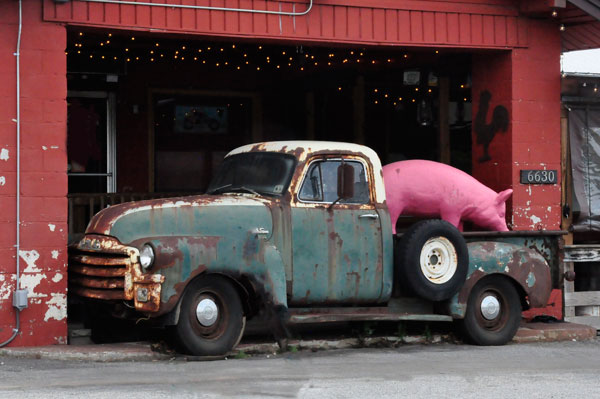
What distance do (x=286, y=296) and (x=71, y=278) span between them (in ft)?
7.81

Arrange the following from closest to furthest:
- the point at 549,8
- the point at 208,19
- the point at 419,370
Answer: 1. the point at 419,370
2. the point at 208,19
3. the point at 549,8

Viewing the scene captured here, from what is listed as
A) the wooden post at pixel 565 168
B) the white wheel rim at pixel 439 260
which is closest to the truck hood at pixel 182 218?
the white wheel rim at pixel 439 260

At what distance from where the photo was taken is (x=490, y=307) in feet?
40.4

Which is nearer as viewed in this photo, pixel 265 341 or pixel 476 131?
pixel 265 341

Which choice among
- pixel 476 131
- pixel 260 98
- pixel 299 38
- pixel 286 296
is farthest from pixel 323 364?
pixel 260 98

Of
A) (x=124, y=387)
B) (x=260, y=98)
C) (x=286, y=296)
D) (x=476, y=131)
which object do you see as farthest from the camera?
(x=260, y=98)

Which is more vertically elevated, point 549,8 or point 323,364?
point 549,8

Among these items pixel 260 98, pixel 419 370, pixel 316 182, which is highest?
pixel 260 98

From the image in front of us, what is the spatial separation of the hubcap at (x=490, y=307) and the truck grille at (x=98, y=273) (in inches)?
166

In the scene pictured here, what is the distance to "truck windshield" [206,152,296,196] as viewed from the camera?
11.4m

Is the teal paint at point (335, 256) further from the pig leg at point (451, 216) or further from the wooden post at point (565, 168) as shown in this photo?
the wooden post at point (565, 168)

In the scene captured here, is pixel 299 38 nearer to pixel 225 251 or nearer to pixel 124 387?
pixel 225 251

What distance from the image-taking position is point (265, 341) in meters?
11.7

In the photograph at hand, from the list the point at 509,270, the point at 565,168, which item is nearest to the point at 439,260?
the point at 509,270
